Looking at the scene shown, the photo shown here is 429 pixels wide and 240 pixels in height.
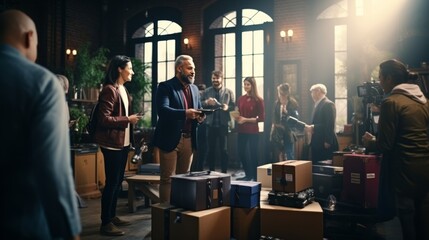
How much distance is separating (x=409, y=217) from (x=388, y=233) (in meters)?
1.15

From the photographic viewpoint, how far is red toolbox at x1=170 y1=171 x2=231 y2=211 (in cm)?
271

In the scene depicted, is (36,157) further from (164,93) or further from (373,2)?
(373,2)

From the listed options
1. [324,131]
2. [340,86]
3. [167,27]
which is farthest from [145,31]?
[324,131]

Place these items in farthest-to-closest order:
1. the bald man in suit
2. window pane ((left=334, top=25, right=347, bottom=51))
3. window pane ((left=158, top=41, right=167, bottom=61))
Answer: window pane ((left=158, top=41, right=167, bottom=61)) < window pane ((left=334, top=25, right=347, bottom=51)) < the bald man in suit

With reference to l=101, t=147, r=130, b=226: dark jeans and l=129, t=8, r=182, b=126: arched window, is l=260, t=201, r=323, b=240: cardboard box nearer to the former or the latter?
l=101, t=147, r=130, b=226: dark jeans

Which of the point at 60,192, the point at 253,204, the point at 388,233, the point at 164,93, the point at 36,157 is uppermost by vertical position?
the point at 164,93

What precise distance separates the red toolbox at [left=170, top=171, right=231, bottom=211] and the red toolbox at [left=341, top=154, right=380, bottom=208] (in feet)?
3.85

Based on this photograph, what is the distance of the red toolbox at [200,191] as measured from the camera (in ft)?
8.89

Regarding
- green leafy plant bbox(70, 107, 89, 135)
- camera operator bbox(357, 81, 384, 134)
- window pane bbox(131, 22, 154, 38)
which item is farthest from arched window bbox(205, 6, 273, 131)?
camera operator bbox(357, 81, 384, 134)

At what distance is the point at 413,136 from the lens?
7.80 ft

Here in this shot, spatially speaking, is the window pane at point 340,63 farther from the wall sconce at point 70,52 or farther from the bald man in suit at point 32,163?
the bald man in suit at point 32,163

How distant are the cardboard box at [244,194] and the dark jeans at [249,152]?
2487 mm

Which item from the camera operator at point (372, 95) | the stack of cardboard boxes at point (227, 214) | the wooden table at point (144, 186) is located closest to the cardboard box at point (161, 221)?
the stack of cardboard boxes at point (227, 214)

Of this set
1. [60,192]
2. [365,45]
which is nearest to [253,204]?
[60,192]
